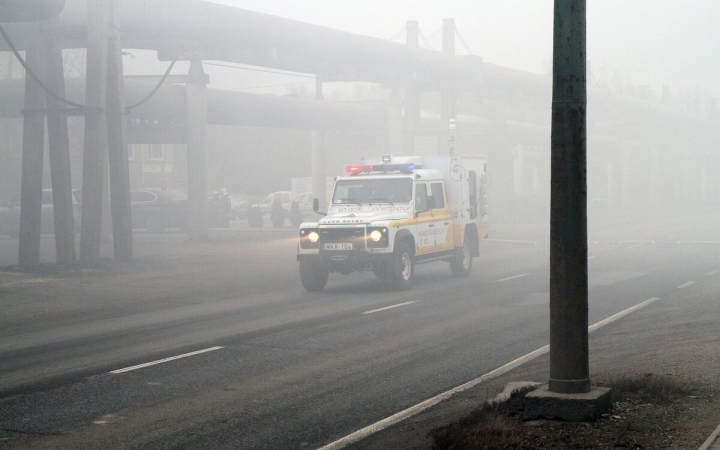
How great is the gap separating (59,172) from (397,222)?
10.4 m

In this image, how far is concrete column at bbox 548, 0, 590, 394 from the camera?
6578 mm

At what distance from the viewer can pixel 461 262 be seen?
824 inches

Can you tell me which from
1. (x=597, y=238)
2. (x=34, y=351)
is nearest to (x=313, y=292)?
(x=34, y=351)

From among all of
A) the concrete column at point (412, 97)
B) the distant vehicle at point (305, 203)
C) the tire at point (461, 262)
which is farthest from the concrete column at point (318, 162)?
the tire at point (461, 262)

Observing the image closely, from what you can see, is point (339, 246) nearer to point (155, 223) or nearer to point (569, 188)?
point (569, 188)

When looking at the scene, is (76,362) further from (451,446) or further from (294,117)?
(294,117)

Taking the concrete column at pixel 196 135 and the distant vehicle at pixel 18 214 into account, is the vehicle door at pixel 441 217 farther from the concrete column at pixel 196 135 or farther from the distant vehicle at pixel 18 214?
the distant vehicle at pixel 18 214

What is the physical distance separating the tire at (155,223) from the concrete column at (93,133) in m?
17.6

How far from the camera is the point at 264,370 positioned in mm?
9812

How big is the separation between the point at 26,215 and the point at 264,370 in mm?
15389

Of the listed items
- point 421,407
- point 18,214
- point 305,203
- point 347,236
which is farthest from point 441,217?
point 305,203

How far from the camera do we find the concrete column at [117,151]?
78.6ft

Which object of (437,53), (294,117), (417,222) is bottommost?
(417,222)

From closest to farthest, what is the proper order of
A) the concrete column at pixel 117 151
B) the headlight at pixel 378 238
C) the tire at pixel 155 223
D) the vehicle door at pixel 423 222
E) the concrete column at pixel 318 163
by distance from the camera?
the headlight at pixel 378 238 → the vehicle door at pixel 423 222 → the concrete column at pixel 117 151 → the tire at pixel 155 223 → the concrete column at pixel 318 163
